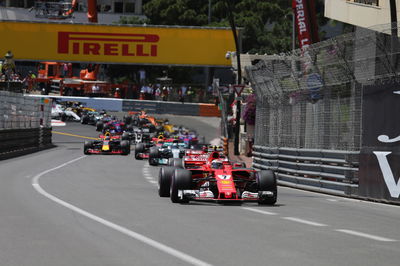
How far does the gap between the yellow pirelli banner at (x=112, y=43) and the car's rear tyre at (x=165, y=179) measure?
54353 millimetres

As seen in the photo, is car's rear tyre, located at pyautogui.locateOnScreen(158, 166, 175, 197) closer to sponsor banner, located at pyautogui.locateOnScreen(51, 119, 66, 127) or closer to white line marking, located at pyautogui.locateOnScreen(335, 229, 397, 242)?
white line marking, located at pyautogui.locateOnScreen(335, 229, 397, 242)

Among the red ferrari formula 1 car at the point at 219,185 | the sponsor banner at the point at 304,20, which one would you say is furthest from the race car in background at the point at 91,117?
the red ferrari formula 1 car at the point at 219,185

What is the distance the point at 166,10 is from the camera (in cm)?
8906

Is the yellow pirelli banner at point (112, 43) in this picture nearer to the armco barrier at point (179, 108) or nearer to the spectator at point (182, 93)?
the spectator at point (182, 93)

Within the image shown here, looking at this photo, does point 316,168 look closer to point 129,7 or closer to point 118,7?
point 129,7

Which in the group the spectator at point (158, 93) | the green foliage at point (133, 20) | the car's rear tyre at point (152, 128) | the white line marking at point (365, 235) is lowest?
the white line marking at point (365, 235)

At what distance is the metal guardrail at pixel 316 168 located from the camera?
19.0 meters

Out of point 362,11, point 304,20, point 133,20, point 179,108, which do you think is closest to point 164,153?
point 304,20

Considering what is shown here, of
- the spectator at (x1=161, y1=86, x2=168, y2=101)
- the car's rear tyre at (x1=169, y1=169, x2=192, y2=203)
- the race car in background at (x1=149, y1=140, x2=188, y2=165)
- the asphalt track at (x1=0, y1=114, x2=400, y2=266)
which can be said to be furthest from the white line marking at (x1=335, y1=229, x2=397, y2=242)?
the spectator at (x1=161, y1=86, x2=168, y2=101)

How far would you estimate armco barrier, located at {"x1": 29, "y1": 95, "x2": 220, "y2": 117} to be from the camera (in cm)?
6725

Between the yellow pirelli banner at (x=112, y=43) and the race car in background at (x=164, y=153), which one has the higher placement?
the yellow pirelli banner at (x=112, y=43)

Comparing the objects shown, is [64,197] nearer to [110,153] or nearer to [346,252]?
[346,252]

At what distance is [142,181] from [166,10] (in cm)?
6737

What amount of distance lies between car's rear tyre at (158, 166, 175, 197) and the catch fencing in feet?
13.1
